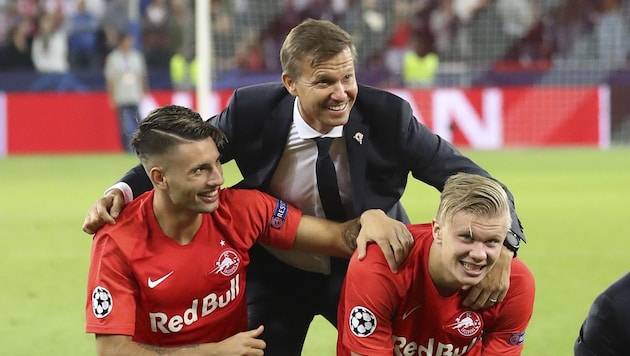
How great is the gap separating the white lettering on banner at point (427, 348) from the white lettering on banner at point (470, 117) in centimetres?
1442

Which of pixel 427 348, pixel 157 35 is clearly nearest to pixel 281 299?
pixel 427 348

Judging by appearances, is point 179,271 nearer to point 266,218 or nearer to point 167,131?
point 266,218

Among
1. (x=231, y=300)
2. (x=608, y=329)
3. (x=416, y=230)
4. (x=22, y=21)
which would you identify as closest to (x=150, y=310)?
(x=231, y=300)

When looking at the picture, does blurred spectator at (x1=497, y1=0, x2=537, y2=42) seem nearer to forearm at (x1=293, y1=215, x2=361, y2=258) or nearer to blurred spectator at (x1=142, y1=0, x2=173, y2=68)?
blurred spectator at (x1=142, y1=0, x2=173, y2=68)

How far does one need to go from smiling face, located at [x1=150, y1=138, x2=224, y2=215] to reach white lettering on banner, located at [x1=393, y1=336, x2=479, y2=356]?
938mm

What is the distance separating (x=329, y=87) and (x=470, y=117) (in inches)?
577

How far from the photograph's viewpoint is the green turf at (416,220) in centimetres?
640

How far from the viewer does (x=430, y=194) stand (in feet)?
42.7

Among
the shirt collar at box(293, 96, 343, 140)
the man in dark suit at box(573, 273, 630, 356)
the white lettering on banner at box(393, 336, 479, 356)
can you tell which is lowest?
the white lettering on banner at box(393, 336, 479, 356)

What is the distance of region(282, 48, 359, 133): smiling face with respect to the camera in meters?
4.38

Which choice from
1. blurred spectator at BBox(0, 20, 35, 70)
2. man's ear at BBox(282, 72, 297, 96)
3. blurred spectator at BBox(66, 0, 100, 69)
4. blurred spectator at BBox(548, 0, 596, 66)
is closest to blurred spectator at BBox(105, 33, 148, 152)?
blurred spectator at BBox(66, 0, 100, 69)

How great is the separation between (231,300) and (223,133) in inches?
28.4

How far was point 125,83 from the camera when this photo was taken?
18.3m

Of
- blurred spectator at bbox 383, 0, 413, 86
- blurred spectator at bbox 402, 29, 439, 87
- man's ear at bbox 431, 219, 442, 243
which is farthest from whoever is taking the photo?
blurred spectator at bbox 383, 0, 413, 86
